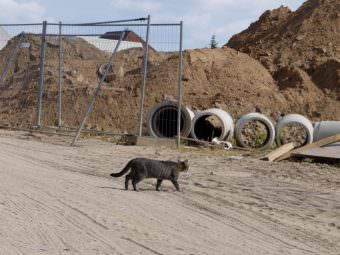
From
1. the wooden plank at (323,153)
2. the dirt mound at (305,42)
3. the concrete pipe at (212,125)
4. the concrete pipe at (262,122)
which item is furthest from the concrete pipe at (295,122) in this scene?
the dirt mound at (305,42)

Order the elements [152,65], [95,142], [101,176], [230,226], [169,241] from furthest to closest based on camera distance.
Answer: [152,65] < [95,142] < [101,176] < [230,226] < [169,241]

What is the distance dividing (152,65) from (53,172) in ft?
54.2

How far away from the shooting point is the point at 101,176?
13945 mm

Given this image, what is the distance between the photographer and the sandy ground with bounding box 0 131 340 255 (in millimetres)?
7992

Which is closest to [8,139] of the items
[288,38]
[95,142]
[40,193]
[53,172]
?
[95,142]

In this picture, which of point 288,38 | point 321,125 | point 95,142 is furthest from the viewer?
point 288,38

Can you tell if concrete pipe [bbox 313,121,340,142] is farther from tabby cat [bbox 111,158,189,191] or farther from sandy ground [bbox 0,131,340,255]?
tabby cat [bbox 111,158,189,191]

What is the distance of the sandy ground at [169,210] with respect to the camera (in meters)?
7.99

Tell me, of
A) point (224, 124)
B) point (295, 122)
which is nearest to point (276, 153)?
point (224, 124)

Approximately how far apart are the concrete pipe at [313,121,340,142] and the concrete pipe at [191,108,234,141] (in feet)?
8.73

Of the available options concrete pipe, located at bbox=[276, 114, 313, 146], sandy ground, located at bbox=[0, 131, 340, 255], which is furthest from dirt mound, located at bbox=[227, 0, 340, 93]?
sandy ground, located at bbox=[0, 131, 340, 255]

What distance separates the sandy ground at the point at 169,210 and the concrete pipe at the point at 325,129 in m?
6.20

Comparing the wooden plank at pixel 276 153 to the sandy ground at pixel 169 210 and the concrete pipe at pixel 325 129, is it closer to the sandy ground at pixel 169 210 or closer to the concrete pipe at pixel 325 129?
the sandy ground at pixel 169 210

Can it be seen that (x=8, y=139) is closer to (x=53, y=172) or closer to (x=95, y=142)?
(x=95, y=142)
